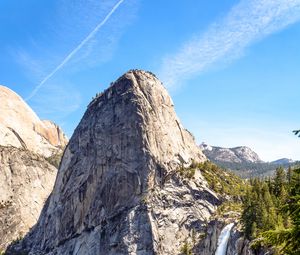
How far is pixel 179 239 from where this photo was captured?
110375 millimetres

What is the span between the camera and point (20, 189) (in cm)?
17350

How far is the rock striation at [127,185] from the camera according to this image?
372 feet

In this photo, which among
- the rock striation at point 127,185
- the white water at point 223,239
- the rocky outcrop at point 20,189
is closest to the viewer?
the white water at point 223,239

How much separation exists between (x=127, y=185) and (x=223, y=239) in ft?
142

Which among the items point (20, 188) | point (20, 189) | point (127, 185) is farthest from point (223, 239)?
point (20, 188)

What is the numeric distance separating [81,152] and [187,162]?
3469 centimetres

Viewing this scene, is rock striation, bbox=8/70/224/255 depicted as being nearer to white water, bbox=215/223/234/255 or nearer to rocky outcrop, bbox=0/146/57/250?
rocky outcrop, bbox=0/146/57/250

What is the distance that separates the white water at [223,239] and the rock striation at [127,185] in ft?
62.3

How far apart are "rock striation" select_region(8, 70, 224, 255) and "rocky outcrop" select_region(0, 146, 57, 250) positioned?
1148 centimetres

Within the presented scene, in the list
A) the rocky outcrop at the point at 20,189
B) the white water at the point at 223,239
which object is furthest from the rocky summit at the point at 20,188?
the white water at the point at 223,239

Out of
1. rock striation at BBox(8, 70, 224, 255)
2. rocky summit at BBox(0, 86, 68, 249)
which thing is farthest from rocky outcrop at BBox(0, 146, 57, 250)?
rock striation at BBox(8, 70, 224, 255)

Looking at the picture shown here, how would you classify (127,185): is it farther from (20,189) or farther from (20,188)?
(20,188)

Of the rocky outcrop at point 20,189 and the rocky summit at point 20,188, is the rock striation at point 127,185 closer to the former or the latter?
the rocky outcrop at point 20,189

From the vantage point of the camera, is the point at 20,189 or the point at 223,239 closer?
the point at 223,239
